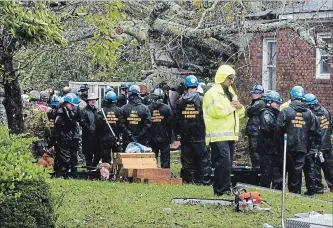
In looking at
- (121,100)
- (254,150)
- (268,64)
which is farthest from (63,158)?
(268,64)

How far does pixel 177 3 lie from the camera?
21.5m

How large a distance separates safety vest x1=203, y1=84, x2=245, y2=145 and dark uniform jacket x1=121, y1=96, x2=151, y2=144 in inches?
179

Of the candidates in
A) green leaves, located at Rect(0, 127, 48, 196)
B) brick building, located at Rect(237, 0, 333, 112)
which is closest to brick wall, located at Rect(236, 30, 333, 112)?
brick building, located at Rect(237, 0, 333, 112)

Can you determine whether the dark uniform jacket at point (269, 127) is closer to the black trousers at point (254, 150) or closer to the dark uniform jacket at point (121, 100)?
the black trousers at point (254, 150)

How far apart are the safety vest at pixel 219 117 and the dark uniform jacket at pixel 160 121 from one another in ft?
16.4

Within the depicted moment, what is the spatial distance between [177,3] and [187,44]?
1107mm

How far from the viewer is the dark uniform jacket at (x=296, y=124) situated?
14.9 meters

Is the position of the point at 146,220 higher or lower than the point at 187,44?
lower

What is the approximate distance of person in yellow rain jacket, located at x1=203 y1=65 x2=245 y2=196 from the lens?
42.1 ft

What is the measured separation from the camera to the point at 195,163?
16766mm

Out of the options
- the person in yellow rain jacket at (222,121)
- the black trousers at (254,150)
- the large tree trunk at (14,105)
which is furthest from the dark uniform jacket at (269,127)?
the large tree trunk at (14,105)

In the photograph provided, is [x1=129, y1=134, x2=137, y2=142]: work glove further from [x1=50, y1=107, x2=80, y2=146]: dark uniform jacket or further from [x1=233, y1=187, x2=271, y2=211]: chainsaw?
[x1=233, y1=187, x2=271, y2=211]: chainsaw

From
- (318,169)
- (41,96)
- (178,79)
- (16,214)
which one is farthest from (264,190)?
(41,96)

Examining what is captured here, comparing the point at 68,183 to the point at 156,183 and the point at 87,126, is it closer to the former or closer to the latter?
the point at 156,183
